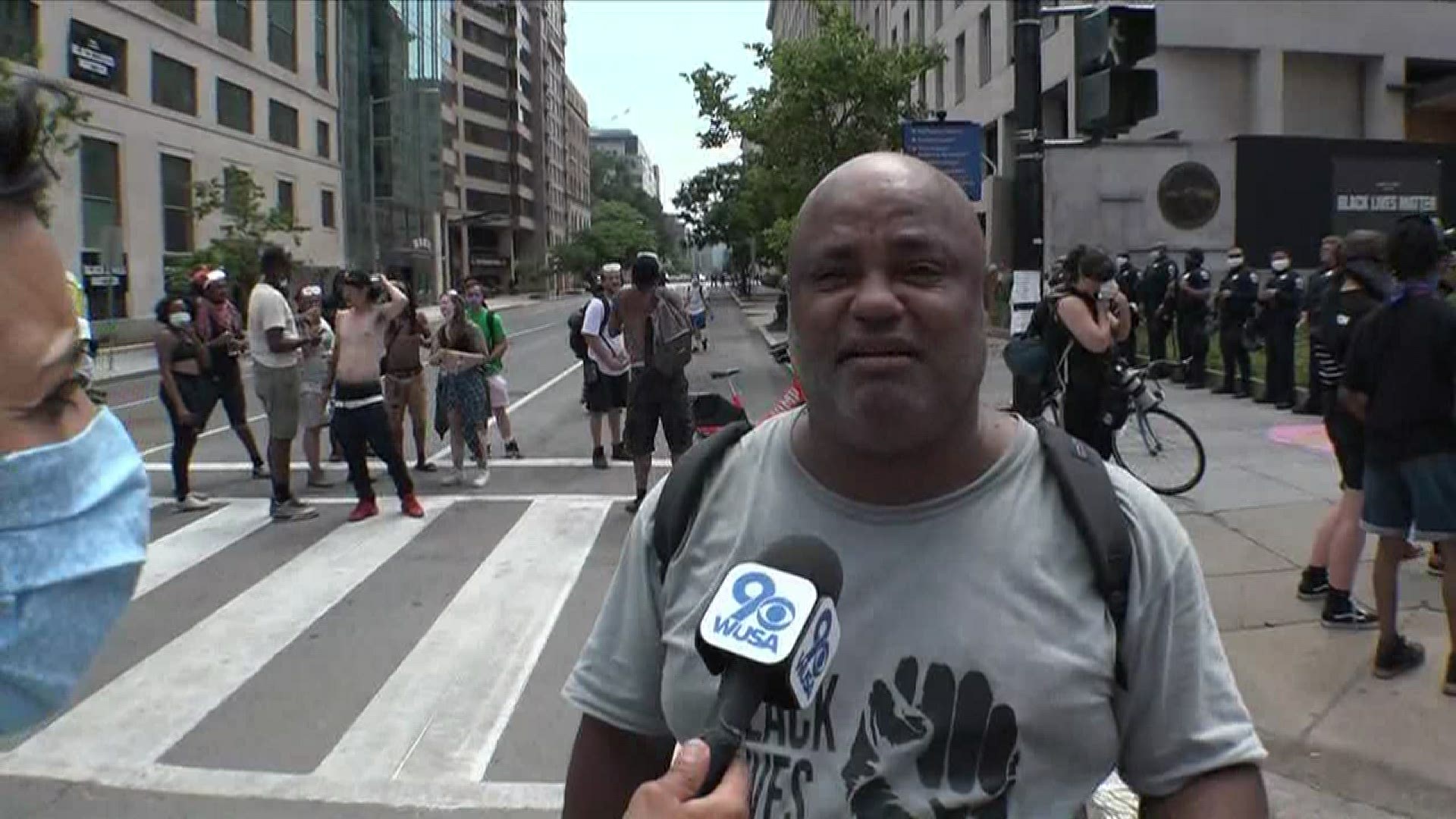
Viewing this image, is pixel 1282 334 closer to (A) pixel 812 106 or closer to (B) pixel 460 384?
(B) pixel 460 384

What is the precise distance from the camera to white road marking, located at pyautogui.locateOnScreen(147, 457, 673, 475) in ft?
38.2

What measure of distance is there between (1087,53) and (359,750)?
19.2 ft

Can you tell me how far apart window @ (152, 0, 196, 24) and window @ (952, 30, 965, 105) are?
24.5 metres

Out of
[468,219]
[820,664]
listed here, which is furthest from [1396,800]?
[468,219]

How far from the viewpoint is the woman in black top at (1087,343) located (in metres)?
7.58

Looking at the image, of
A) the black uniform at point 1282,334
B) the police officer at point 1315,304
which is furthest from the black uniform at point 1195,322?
the black uniform at point 1282,334

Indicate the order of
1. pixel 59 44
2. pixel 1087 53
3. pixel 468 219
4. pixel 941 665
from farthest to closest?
pixel 468 219 → pixel 59 44 → pixel 1087 53 → pixel 941 665

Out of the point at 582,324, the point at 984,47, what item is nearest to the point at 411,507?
the point at 582,324

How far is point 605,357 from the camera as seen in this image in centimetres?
1067

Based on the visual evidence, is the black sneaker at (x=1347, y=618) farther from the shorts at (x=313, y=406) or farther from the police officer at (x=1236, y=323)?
the police officer at (x=1236, y=323)

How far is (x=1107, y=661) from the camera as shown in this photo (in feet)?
5.38

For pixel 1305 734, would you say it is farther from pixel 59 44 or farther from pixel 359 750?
pixel 59 44

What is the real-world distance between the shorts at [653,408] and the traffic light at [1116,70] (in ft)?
11.5

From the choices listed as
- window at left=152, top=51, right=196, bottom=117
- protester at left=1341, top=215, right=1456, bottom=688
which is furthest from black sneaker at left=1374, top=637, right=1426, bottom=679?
window at left=152, top=51, right=196, bottom=117
